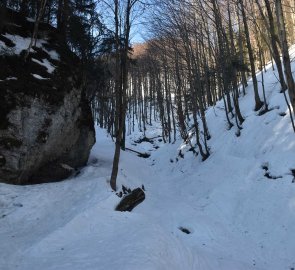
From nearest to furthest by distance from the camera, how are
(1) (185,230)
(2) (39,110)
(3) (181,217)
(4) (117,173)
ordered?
1. (1) (185,230)
2. (3) (181,217)
3. (2) (39,110)
4. (4) (117,173)

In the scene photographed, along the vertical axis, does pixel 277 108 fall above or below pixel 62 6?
below

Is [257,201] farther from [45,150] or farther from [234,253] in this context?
[45,150]

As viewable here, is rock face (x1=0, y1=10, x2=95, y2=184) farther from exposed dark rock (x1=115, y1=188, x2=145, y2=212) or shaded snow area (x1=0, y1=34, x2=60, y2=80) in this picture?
exposed dark rock (x1=115, y1=188, x2=145, y2=212)

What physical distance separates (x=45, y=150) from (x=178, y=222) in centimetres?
536

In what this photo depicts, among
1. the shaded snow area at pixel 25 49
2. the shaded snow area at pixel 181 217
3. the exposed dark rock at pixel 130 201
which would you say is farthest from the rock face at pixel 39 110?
the exposed dark rock at pixel 130 201

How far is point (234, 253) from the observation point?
8445 mm

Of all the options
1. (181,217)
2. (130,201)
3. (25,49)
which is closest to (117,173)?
(130,201)

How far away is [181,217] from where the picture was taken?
10805mm

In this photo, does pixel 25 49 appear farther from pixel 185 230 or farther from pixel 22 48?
pixel 185 230

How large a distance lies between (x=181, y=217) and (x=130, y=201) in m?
1.85

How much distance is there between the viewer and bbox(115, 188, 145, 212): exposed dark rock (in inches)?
428

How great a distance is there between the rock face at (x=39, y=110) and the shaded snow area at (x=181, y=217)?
808 mm

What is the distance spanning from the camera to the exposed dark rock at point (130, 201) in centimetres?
1087

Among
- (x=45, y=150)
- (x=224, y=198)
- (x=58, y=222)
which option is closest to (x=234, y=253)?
(x=224, y=198)
